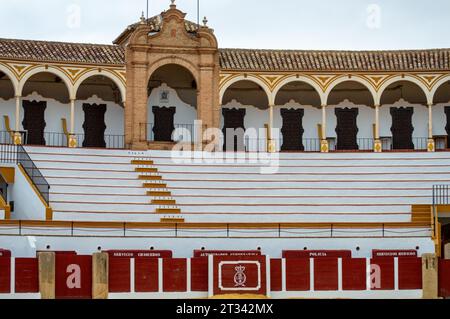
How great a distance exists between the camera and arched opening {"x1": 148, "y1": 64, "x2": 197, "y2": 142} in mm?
40156

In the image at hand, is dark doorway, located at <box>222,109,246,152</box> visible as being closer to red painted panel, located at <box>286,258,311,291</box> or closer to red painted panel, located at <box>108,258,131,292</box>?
red painted panel, located at <box>286,258,311,291</box>

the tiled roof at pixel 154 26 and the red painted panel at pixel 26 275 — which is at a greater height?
the tiled roof at pixel 154 26

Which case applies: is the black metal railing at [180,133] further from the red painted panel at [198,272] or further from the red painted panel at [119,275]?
the red painted panel at [119,275]

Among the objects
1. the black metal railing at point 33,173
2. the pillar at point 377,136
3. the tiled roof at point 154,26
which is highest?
the tiled roof at point 154,26

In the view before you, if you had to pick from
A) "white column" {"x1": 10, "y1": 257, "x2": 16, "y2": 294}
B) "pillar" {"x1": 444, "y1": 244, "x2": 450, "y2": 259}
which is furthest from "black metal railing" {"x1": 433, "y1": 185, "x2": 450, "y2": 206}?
"white column" {"x1": 10, "y1": 257, "x2": 16, "y2": 294}

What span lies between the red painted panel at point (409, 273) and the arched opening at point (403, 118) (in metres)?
12.1

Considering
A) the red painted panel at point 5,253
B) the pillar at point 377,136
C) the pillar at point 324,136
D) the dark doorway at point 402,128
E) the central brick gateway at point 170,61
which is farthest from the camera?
the dark doorway at point 402,128

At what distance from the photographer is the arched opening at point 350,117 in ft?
137

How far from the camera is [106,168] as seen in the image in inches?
1419

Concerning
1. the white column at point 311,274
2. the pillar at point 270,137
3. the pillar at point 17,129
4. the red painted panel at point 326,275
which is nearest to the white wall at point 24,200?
the pillar at point 17,129

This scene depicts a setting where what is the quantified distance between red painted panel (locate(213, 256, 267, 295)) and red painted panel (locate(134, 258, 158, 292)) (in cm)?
160

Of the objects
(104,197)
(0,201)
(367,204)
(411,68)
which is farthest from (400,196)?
(0,201)

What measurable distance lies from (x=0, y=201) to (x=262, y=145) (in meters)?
12.3

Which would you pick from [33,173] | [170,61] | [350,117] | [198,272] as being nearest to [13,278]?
[198,272]
